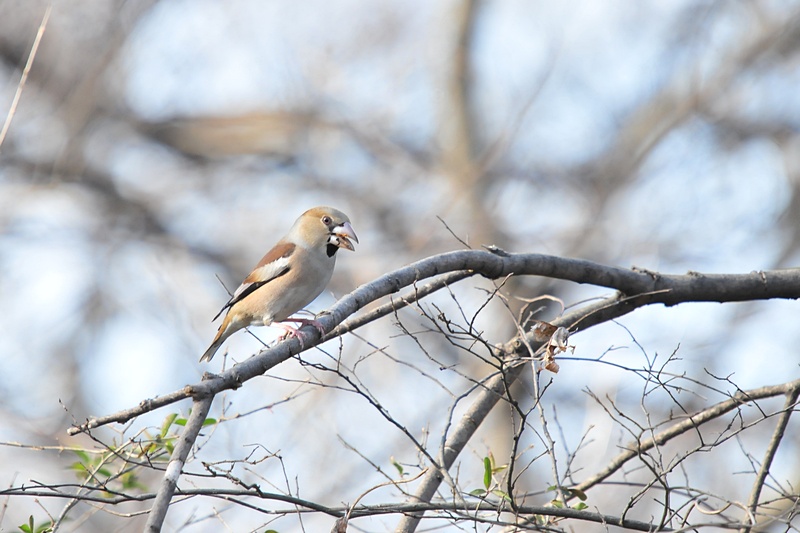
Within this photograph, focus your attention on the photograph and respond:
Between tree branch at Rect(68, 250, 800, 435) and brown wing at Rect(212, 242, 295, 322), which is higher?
brown wing at Rect(212, 242, 295, 322)

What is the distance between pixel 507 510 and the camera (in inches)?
Answer: 152

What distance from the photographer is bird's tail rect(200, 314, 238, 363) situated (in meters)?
6.42

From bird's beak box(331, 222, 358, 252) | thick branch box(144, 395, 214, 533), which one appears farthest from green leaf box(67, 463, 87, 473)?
bird's beak box(331, 222, 358, 252)

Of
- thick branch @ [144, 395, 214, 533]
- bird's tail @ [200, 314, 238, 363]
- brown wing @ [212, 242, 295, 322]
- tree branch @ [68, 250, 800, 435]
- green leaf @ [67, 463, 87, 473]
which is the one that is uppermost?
brown wing @ [212, 242, 295, 322]

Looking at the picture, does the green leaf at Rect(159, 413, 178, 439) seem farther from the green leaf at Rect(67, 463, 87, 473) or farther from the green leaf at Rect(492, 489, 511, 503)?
the green leaf at Rect(492, 489, 511, 503)

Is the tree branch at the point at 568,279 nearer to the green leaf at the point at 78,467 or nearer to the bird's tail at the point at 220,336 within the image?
the green leaf at the point at 78,467

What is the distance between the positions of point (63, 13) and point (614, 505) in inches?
446

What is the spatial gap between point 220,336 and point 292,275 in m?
0.92

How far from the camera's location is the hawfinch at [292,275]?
5996 mm

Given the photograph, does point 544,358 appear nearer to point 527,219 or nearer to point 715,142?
point 527,219

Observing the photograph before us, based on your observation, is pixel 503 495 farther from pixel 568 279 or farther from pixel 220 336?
pixel 220 336

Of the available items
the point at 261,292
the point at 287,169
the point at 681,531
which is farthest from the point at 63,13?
the point at 681,531

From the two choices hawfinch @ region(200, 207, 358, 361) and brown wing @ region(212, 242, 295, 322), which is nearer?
hawfinch @ region(200, 207, 358, 361)

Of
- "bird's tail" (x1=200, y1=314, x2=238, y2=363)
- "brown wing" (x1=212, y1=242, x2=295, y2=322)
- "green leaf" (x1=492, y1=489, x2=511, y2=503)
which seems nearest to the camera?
"green leaf" (x1=492, y1=489, x2=511, y2=503)
